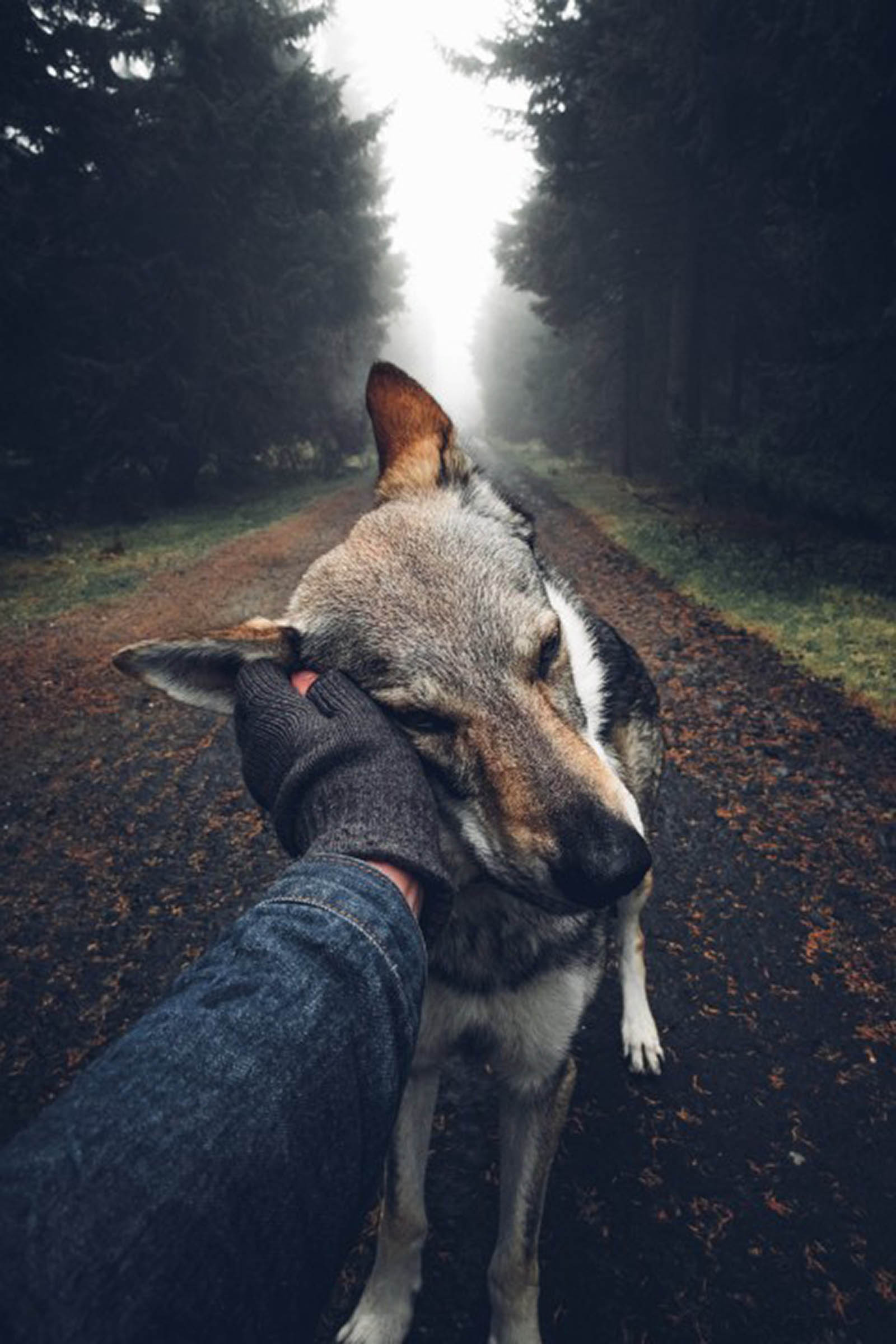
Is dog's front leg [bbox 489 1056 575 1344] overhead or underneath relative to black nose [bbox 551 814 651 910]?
underneath

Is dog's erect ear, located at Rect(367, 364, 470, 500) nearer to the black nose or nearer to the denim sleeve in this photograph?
the black nose

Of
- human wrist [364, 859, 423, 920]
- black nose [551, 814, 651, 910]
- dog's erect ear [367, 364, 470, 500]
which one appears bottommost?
black nose [551, 814, 651, 910]

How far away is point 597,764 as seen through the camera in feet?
5.75

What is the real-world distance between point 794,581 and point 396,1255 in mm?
7926

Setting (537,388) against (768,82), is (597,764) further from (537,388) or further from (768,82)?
(537,388)

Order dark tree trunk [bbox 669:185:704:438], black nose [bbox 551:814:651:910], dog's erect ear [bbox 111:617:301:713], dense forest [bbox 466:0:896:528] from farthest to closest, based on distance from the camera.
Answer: dark tree trunk [bbox 669:185:704:438]
dense forest [bbox 466:0:896:528]
dog's erect ear [bbox 111:617:301:713]
black nose [bbox 551:814:651:910]

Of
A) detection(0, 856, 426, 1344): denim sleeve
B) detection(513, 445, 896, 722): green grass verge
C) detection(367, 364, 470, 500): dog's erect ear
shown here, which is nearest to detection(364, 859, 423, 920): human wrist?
detection(0, 856, 426, 1344): denim sleeve

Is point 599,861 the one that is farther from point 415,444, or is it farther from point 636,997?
point 415,444

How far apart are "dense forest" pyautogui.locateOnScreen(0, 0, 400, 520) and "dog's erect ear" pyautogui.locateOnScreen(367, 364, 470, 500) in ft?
48.8

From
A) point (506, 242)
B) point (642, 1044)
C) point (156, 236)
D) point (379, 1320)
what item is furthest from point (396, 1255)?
point (506, 242)

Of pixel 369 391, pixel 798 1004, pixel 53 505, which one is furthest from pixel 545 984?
pixel 53 505

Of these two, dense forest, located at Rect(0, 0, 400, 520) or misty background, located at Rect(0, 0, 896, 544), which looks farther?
dense forest, located at Rect(0, 0, 400, 520)

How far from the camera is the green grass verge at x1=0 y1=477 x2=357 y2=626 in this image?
402 inches

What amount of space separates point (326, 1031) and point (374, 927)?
185 mm
